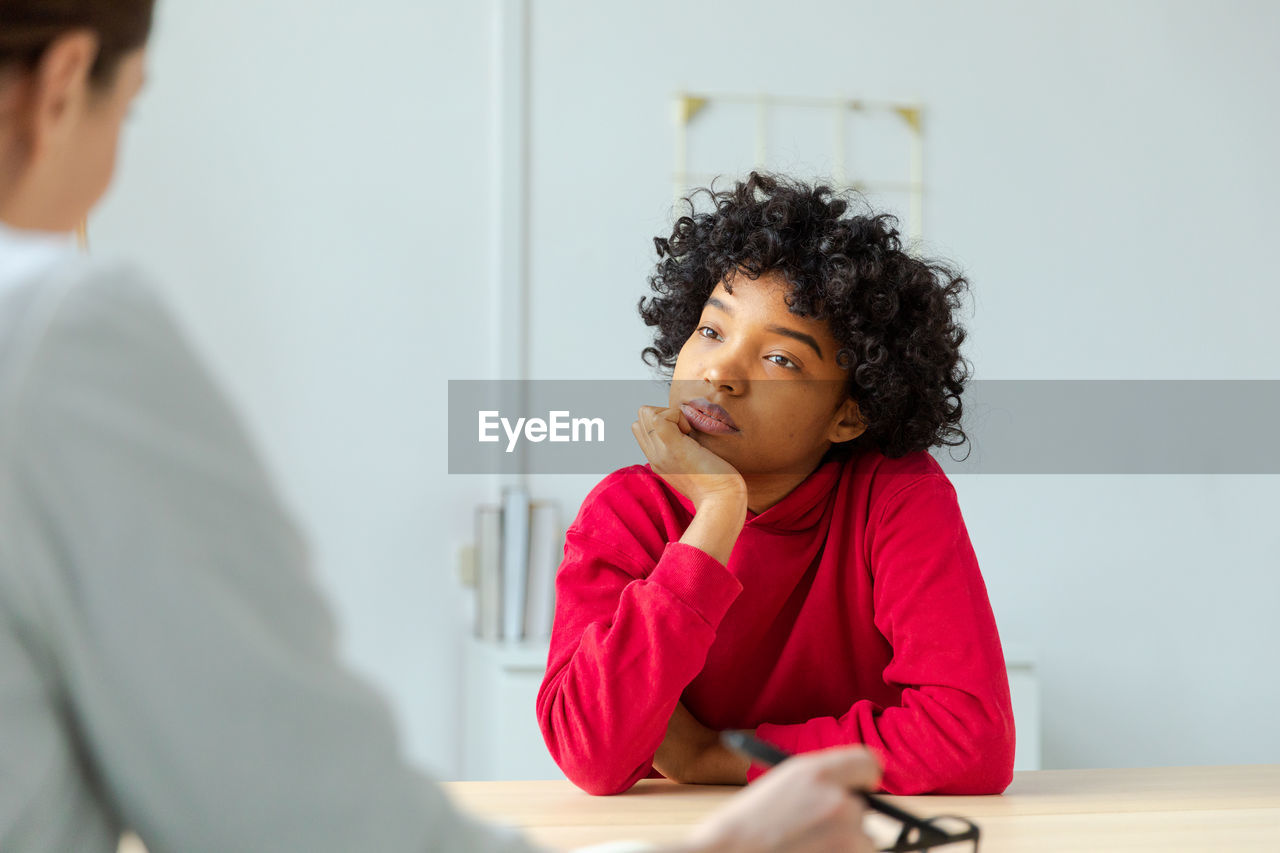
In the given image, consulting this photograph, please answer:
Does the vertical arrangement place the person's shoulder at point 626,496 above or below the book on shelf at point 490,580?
above

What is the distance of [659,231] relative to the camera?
103 inches

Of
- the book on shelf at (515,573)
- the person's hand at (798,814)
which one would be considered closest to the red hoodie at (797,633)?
the person's hand at (798,814)

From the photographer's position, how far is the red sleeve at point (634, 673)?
1.07 m

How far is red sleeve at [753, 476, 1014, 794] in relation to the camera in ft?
3.54

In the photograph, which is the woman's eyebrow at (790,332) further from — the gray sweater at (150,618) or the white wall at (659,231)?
the white wall at (659,231)

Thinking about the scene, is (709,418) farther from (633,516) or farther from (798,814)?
(798,814)

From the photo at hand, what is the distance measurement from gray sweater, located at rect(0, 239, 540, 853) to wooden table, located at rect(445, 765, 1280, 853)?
51cm

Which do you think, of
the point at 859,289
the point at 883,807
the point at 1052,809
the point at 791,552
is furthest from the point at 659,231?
the point at 883,807

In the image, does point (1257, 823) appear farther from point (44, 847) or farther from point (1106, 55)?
point (1106, 55)

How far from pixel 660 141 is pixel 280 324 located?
36.5 inches

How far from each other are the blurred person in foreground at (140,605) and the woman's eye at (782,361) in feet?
2.87

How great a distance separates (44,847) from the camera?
423 millimetres

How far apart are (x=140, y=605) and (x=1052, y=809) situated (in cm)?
85

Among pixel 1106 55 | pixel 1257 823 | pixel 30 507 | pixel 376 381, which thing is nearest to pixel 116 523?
pixel 30 507
